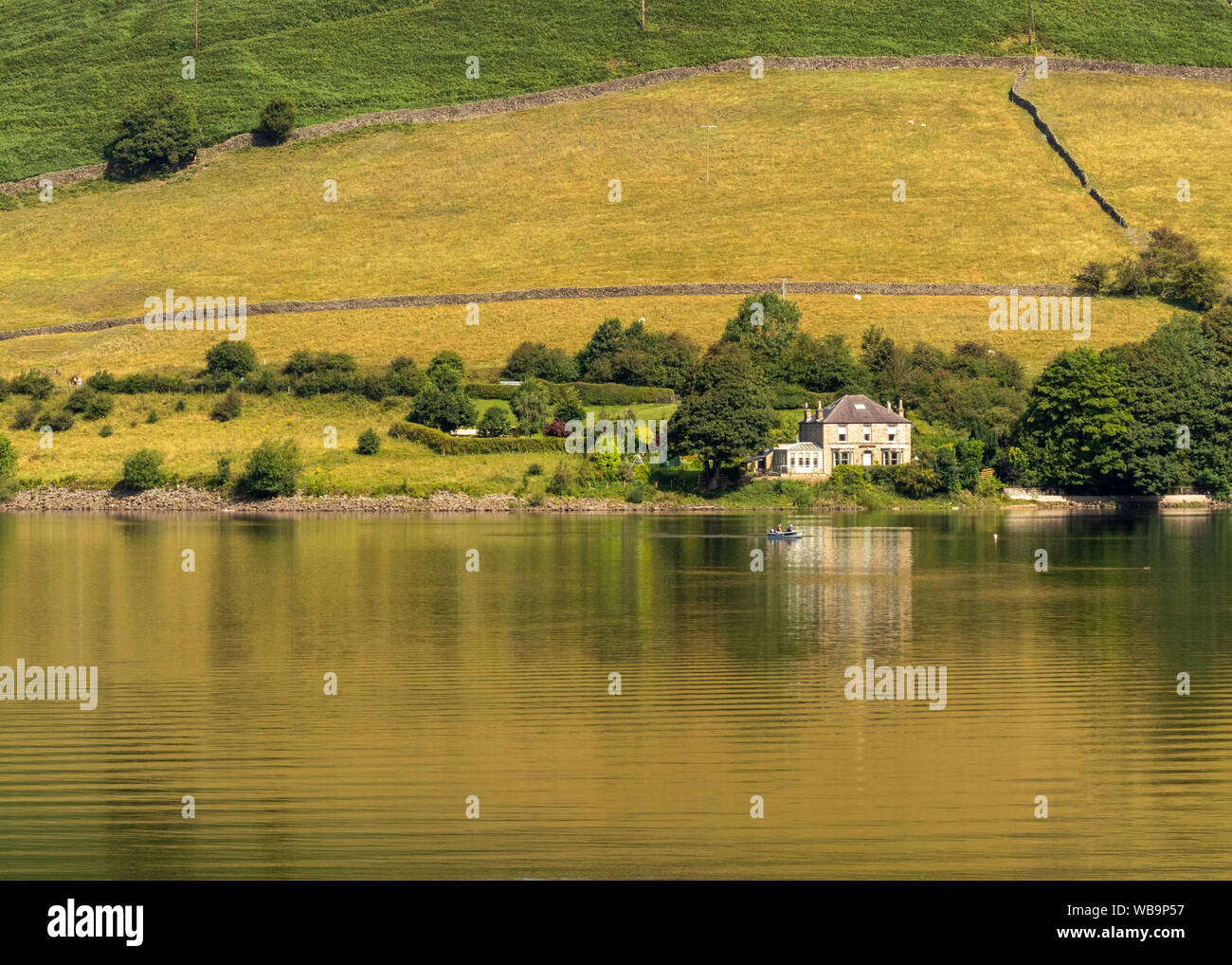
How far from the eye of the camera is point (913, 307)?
5157 inches

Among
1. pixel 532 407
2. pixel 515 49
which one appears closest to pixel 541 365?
pixel 532 407

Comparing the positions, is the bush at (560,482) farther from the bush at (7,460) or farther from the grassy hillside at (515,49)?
the grassy hillside at (515,49)

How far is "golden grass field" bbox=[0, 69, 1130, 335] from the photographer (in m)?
142

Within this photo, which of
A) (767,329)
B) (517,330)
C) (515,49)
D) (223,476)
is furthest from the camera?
(515,49)

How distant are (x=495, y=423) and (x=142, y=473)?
23.0m

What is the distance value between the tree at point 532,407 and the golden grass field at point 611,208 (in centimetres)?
1800

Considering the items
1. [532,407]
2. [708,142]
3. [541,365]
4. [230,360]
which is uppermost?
[708,142]

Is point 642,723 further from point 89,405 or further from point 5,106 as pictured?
point 5,106

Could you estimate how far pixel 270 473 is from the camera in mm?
101562

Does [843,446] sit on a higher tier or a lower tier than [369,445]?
lower

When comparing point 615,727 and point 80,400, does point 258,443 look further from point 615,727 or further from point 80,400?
point 615,727

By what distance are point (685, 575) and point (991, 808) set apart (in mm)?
32861

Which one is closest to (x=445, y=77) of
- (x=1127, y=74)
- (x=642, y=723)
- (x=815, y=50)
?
(x=815, y=50)

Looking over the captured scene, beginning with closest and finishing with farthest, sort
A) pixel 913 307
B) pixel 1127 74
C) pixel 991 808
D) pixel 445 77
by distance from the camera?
pixel 991 808, pixel 913 307, pixel 1127 74, pixel 445 77
